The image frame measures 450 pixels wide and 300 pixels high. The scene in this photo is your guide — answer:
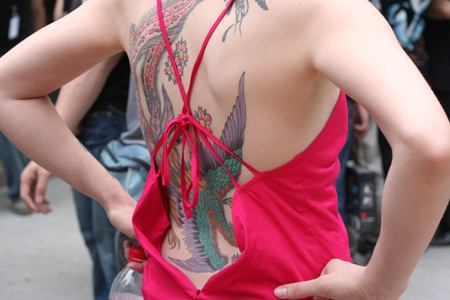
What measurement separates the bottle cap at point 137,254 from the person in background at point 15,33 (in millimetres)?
3484

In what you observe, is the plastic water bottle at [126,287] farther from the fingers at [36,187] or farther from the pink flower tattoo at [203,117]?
the pink flower tattoo at [203,117]

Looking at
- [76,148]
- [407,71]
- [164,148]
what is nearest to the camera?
[407,71]

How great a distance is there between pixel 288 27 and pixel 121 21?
1.39 feet

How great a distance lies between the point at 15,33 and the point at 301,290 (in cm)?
399

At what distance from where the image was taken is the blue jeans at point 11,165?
4988 mm

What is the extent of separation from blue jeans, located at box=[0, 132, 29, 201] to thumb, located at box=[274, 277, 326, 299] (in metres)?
4.17

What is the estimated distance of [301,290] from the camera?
44.2 inches

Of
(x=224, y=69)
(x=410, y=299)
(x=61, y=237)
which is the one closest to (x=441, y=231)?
(x=410, y=299)

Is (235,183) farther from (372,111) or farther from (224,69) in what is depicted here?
(372,111)

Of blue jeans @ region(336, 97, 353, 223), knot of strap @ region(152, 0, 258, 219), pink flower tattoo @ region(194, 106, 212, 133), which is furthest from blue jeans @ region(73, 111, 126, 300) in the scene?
pink flower tattoo @ region(194, 106, 212, 133)

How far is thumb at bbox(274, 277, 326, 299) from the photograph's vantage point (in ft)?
3.66

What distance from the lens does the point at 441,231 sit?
4230mm

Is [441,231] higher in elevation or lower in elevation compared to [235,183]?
lower

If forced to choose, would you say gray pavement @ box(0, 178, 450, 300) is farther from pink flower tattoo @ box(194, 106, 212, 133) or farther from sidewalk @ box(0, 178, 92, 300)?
pink flower tattoo @ box(194, 106, 212, 133)
